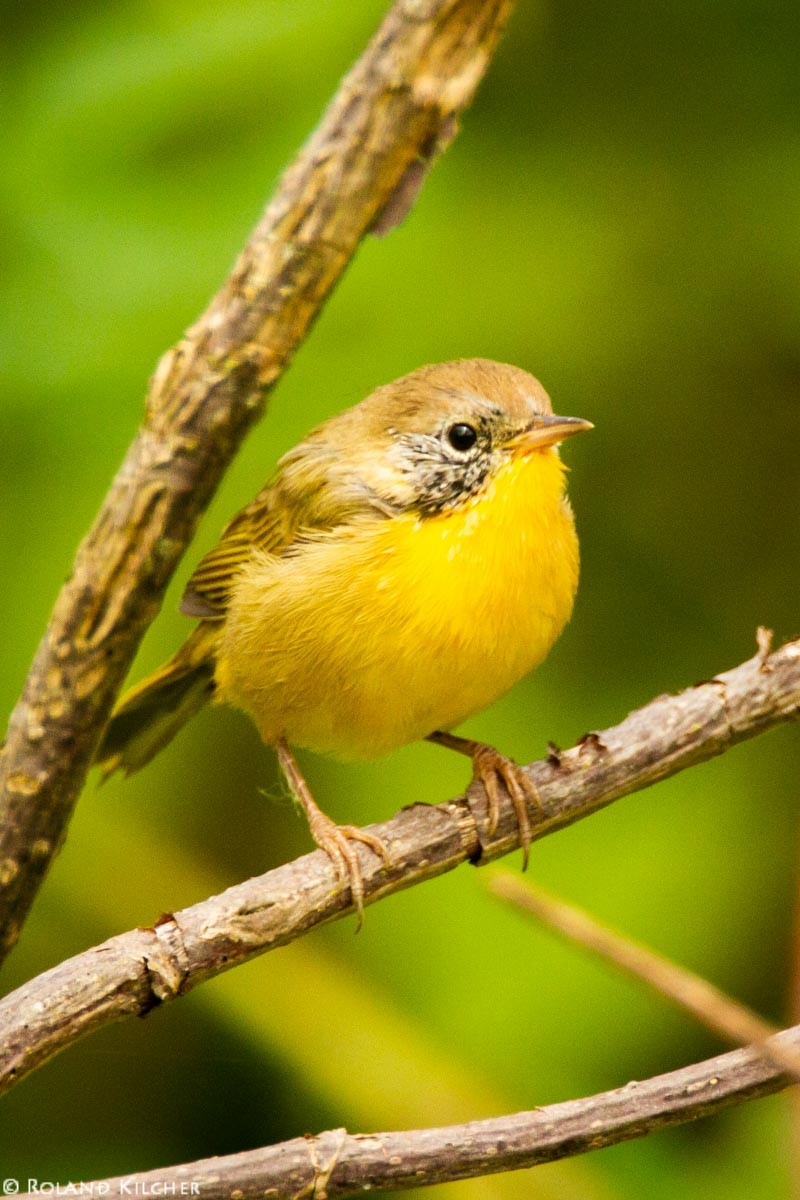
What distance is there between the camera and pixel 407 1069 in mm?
3012

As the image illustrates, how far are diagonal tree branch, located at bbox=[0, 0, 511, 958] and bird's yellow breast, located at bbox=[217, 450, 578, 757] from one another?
0.80 metres

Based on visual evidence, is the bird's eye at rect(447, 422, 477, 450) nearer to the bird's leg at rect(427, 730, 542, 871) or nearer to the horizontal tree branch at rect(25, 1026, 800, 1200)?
the bird's leg at rect(427, 730, 542, 871)

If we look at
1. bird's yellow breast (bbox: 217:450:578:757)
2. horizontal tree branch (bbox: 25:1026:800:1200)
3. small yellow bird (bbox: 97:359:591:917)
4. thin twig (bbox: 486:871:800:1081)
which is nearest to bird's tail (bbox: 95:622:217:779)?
small yellow bird (bbox: 97:359:591:917)

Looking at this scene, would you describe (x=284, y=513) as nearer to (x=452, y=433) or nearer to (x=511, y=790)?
(x=452, y=433)

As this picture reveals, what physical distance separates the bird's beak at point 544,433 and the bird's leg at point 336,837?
0.81 m

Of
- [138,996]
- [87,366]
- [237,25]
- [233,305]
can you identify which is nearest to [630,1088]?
[138,996]

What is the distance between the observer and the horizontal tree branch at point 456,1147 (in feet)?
5.70

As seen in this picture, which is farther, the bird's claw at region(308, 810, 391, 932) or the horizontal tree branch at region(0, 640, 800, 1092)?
the bird's claw at region(308, 810, 391, 932)

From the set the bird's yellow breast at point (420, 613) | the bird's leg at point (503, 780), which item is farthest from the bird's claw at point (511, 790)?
the bird's yellow breast at point (420, 613)

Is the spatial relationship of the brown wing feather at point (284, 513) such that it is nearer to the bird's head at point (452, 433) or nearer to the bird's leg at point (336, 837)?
the bird's head at point (452, 433)

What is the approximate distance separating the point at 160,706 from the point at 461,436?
102cm

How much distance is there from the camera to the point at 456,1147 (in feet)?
5.71

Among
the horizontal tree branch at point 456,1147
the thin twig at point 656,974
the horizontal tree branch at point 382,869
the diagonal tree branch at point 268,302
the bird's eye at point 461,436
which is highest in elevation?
the bird's eye at point 461,436

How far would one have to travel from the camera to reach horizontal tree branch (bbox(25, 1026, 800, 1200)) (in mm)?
1736
